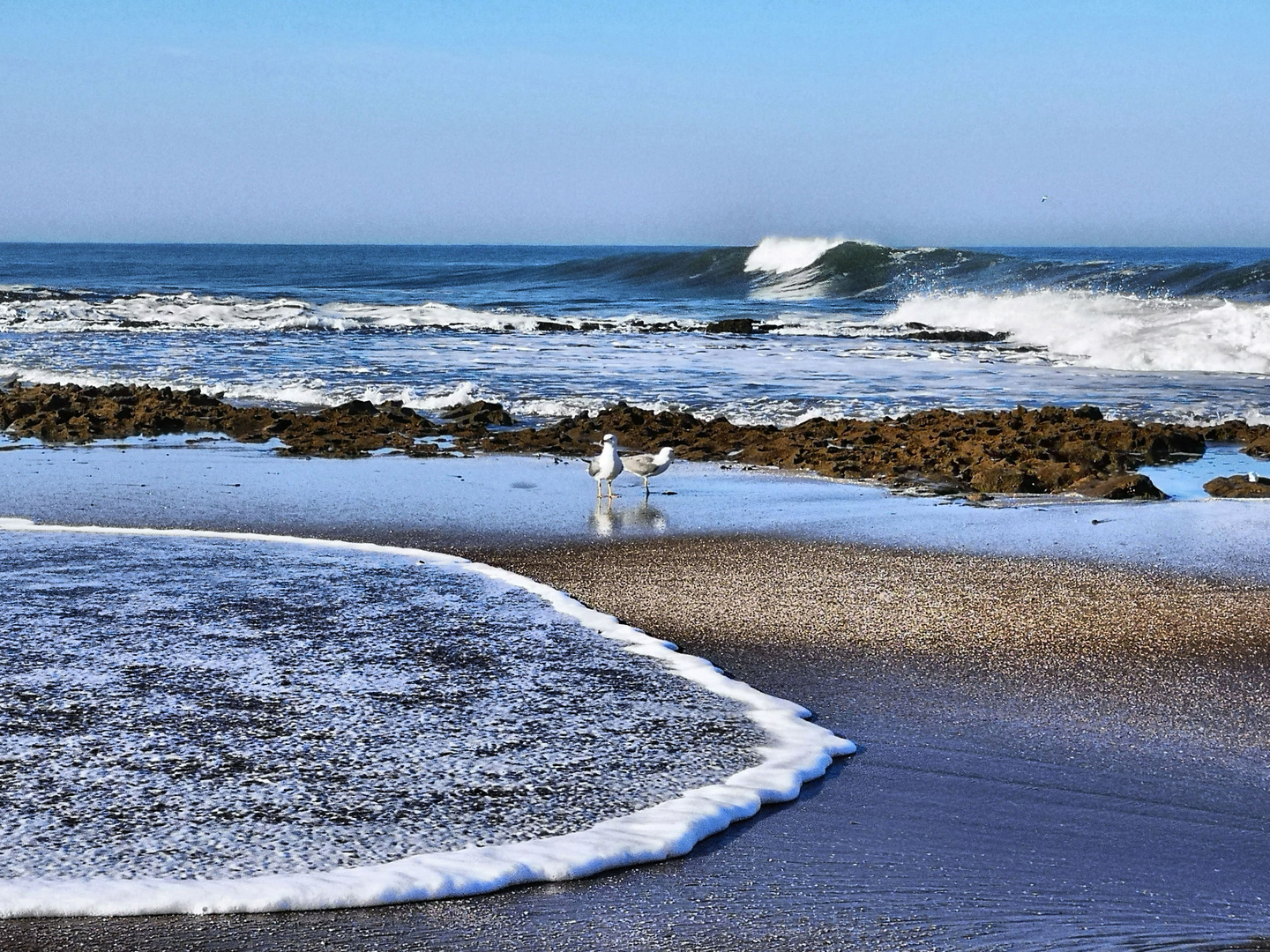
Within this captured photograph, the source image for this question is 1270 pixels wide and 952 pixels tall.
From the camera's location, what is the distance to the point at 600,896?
2773 mm

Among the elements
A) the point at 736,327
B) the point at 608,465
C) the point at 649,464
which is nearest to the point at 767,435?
the point at 649,464

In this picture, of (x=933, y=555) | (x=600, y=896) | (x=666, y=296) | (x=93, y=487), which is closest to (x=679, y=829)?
(x=600, y=896)

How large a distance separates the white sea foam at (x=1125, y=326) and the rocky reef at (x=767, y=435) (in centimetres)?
782

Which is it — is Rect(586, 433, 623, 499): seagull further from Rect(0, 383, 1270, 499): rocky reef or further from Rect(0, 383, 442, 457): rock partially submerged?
Rect(0, 383, 442, 457): rock partially submerged

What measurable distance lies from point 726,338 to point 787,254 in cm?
2512

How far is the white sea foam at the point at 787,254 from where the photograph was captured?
48219 millimetres

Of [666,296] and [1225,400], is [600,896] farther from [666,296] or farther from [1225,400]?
[666,296]

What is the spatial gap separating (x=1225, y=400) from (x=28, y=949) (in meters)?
14.4

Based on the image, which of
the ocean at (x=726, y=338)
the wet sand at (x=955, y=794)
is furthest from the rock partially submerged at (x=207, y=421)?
the wet sand at (x=955, y=794)

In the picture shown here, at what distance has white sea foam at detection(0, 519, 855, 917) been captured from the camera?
2652 millimetres

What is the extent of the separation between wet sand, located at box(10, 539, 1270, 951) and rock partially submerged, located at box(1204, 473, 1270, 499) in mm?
2709

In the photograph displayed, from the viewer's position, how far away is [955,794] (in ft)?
11.1

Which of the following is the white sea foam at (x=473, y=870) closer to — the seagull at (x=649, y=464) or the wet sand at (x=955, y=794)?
the wet sand at (x=955, y=794)

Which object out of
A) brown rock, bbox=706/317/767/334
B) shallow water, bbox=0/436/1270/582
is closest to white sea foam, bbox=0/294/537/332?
brown rock, bbox=706/317/767/334
